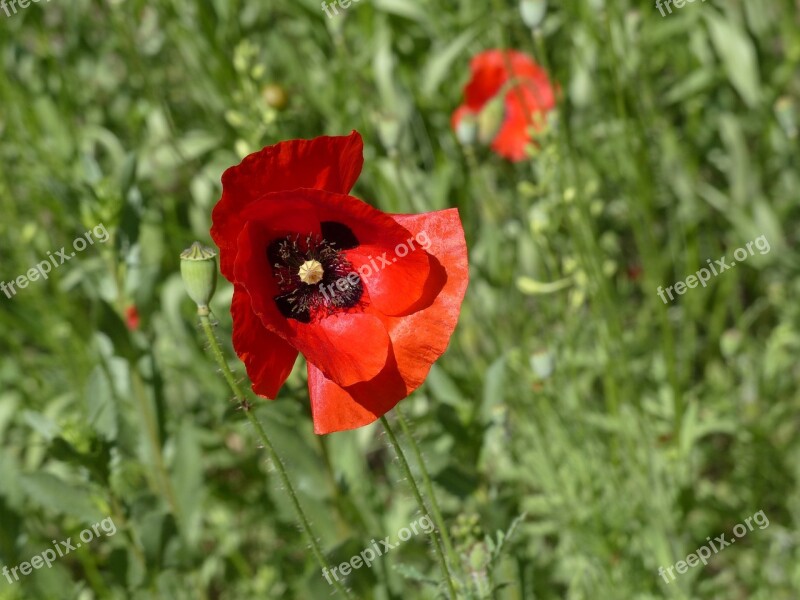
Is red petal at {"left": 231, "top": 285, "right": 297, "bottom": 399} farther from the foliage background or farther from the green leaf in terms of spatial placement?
the green leaf

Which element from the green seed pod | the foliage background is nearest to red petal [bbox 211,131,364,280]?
the foliage background

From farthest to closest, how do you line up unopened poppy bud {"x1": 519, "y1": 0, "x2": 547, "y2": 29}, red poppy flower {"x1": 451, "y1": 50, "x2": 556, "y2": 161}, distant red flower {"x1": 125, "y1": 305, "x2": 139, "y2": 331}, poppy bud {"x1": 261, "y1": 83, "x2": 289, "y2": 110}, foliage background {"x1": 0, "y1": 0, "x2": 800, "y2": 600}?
red poppy flower {"x1": 451, "y1": 50, "x2": 556, "y2": 161} → poppy bud {"x1": 261, "y1": 83, "x2": 289, "y2": 110} → distant red flower {"x1": 125, "y1": 305, "x2": 139, "y2": 331} → foliage background {"x1": 0, "y1": 0, "x2": 800, "y2": 600} → unopened poppy bud {"x1": 519, "y1": 0, "x2": 547, "y2": 29}

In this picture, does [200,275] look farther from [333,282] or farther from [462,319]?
[462,319]

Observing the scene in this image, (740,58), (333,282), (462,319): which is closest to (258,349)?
(333,282)

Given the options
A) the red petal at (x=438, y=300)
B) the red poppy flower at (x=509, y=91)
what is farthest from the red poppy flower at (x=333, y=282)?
the red poppy flower at (x=509, y=91)

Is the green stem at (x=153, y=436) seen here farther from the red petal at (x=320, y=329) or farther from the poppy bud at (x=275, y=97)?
the red petal at (x=320, y=329)

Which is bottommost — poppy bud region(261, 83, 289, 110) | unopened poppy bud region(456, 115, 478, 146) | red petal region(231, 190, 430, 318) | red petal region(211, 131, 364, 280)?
red petal region(231, 190, 430, 318)
